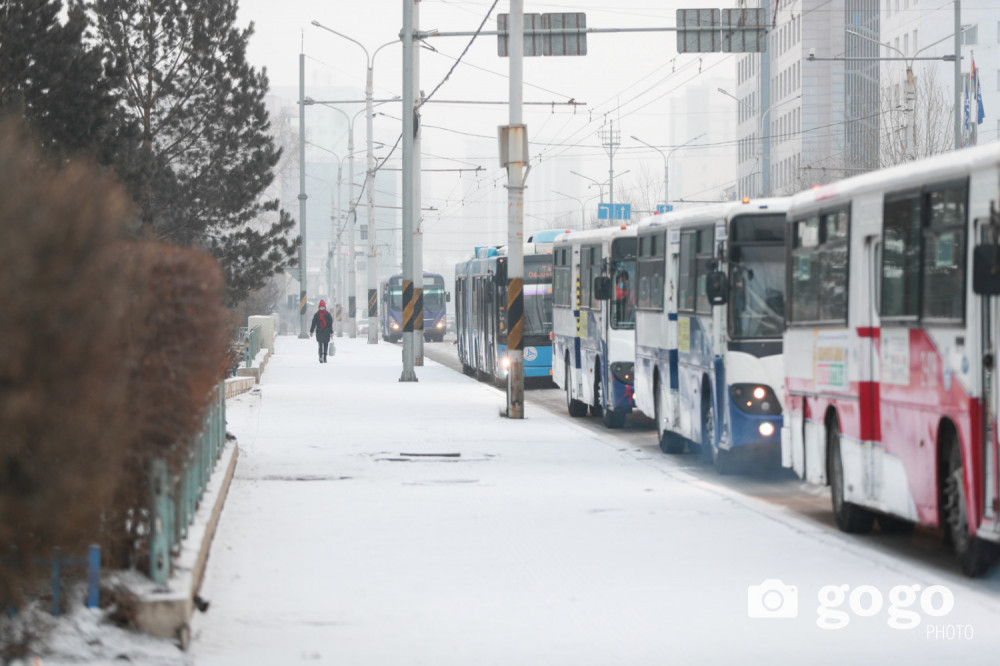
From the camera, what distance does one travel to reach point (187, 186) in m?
30.2

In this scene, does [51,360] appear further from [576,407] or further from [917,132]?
[917,132]

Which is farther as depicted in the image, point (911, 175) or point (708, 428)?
point (708, 428)

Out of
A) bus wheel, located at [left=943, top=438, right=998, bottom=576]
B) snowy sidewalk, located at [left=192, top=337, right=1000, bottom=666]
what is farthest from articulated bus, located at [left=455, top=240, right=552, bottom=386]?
bus wheel, located at [left=943, top=438, right=998, bottom=576]

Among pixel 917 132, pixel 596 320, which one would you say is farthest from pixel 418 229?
pixel 596 320

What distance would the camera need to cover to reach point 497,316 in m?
38.2

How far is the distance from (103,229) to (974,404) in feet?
18.8

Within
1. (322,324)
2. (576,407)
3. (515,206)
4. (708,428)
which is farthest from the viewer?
(322,324)

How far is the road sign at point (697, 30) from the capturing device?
3153cm

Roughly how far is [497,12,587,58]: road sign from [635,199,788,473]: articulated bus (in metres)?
11.4

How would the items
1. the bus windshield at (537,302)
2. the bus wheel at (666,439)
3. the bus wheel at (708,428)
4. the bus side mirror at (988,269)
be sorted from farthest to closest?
the bus windshield at (537,302) < the bus wheel at (666,439) < the bus wheel at (708,428) < the bus side mirror at (988,269)

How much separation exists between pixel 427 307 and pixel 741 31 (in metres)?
50.7

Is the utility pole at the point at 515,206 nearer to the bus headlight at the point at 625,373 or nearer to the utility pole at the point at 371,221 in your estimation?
the bus headlight at the point at 625,373

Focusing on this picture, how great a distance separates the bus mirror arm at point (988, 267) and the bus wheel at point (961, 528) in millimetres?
1194

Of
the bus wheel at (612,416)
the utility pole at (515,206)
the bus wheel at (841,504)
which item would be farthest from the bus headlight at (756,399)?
the utility pole at (515,206)
